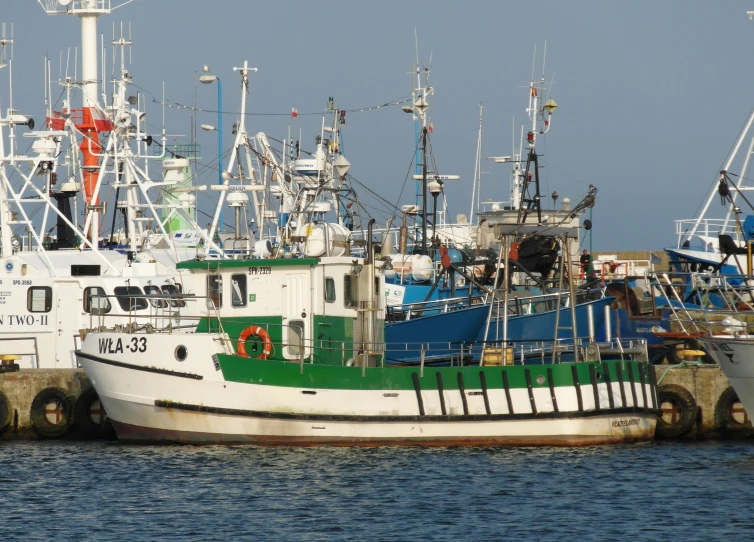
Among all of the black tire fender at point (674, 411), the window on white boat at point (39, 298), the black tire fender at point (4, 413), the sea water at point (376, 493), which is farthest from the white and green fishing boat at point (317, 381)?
the window on white boat at point (39, 298)

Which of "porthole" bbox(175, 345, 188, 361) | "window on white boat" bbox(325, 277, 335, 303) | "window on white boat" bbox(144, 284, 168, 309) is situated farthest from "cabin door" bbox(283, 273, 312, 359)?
"window on white boat" bbox(144, 284, 168, 309)

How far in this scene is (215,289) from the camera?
2356 centimetres

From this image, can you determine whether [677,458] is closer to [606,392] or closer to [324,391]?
[606,392]

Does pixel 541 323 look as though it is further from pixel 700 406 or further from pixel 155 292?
pixel 155 292

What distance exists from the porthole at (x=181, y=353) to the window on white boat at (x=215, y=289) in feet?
5.20

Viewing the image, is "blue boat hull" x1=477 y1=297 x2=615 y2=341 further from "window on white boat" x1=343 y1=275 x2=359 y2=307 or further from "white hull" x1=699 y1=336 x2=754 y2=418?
"white hull" x1=699 y1=336 x2=754 y2=418

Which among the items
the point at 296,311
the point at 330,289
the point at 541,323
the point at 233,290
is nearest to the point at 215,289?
the point at 233,290

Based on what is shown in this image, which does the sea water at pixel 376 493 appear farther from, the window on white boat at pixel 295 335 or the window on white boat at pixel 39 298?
the window on white boat at pixel 39 298

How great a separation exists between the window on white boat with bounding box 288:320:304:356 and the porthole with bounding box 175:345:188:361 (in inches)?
72.6

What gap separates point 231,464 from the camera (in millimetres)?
21047

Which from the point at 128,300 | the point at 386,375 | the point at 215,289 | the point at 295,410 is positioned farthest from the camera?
the point at 128,300

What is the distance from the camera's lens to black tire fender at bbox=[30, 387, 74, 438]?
24.8 metres

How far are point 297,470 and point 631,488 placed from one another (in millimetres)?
5172

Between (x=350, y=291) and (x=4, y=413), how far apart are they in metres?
7.08
